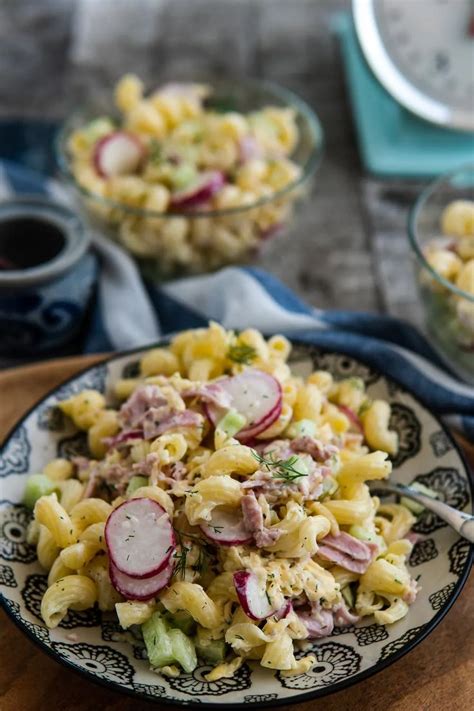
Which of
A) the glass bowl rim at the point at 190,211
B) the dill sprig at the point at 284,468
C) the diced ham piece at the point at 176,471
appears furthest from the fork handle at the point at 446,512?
the glass bowl rim at the point at 190,211

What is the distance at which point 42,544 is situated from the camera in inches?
57.2

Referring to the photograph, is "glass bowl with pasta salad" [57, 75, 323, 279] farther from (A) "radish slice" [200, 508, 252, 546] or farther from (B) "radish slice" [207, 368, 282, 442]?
(A) "radish slice" [200, 508, 252, 546]

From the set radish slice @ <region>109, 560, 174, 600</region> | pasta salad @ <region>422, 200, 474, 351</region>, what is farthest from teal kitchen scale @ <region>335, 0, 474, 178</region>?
radish slice @ <region>109, 560, 174, 600</region>

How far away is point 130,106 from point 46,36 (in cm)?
96

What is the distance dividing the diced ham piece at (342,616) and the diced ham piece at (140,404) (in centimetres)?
40

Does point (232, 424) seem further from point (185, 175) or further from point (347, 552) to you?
point (185, 175)

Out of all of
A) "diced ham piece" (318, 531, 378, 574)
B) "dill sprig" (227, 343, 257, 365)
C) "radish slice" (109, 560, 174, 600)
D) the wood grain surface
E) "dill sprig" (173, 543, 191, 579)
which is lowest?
the wood grain surface

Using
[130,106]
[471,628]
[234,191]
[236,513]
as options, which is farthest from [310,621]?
[130,106]

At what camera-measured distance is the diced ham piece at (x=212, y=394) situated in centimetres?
151

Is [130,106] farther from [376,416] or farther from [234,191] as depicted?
[376,416]

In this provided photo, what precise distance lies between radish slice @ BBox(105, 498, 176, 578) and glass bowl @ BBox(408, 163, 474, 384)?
80 centimetres

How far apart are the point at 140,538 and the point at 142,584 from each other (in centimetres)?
6

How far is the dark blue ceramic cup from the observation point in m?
1.99

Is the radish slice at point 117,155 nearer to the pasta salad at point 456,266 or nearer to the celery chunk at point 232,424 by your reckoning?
the pasta salad at point 456,266
